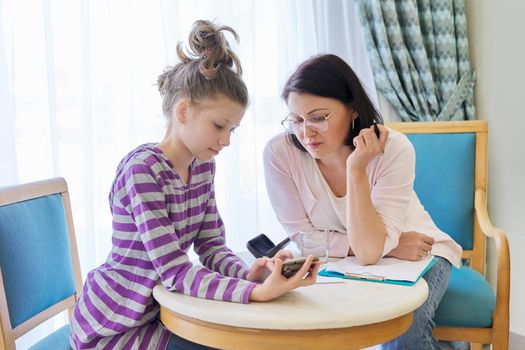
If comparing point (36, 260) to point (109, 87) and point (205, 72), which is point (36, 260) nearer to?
point (205, 72)

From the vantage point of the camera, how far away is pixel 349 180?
176 centimetres

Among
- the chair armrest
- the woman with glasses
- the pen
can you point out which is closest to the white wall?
the chair armrest

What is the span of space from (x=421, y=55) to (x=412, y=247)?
155cm

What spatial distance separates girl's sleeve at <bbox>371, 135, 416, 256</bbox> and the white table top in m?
0.37

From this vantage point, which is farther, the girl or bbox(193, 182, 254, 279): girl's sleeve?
bbox(193, 182, 254, 279): girl's sleeve

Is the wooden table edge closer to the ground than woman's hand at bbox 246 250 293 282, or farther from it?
closer to the ground

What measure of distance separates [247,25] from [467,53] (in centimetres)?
118

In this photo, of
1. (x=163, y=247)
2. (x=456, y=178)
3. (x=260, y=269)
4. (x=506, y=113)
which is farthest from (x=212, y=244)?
(x=506, y=113)

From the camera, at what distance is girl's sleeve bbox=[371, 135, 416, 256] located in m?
1.82

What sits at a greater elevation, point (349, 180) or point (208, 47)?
point (208, 47)

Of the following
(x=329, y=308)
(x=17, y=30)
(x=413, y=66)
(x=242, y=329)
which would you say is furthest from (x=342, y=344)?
(x=413, y=66)

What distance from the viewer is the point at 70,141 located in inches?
96.8

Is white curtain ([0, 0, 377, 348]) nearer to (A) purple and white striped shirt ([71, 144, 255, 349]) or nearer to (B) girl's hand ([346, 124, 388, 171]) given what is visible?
(B) girl's hand ([346, 124, 388, 171])

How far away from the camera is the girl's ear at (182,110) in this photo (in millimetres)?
1536
